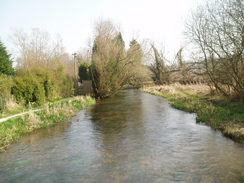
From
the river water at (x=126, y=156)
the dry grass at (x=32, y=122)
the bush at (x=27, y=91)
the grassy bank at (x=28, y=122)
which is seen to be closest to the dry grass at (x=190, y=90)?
the river water at (x=126, y=156)

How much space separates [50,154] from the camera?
23.2 feet

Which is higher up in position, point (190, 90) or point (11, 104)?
point (11, 104)

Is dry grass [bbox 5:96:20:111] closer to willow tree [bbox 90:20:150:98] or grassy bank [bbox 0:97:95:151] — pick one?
grassy bank [bbox 0:97:95:151]

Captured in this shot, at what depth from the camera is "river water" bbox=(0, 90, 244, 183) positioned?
17.4 feet

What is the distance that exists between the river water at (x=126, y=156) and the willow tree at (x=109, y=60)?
44.8 feet

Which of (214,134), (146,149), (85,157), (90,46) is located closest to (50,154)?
(85,157)

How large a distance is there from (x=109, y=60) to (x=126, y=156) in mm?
17558

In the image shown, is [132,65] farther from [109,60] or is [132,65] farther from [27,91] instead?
[27,91]

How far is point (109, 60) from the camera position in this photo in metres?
23.2

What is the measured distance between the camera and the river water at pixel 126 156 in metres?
5.29

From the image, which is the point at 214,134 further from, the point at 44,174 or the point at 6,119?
the point at 6,119

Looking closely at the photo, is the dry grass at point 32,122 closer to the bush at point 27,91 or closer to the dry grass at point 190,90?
the bush at point 27,91

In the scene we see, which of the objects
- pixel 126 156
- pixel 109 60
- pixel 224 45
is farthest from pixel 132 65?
pixel 126 156

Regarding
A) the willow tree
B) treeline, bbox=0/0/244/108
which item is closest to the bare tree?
treeline, bbox=0/0/244/108
